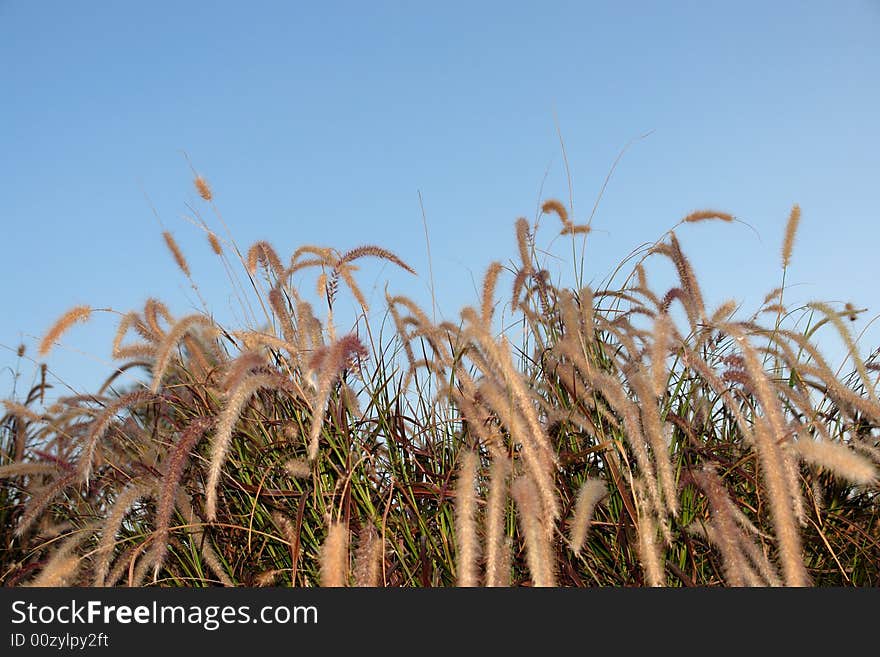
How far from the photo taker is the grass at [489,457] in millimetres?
2264

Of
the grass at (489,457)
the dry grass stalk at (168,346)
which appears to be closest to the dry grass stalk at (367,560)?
the grass at (489,457)

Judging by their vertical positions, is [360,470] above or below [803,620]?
above

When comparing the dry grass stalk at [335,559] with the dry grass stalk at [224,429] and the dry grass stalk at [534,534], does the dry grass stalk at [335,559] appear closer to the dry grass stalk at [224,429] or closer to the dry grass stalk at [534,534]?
the dry grass stalk at [224,429]

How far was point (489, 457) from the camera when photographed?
2.72 m

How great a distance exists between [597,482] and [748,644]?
574 mm

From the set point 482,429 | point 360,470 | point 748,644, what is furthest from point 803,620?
point 360,470

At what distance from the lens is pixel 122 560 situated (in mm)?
2604

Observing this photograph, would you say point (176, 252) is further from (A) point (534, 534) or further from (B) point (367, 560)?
(A) point (534, 534)

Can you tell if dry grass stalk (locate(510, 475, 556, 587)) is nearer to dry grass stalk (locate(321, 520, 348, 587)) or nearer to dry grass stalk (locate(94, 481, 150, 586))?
dry grass stalk (locate(321, 520, 348, 587))

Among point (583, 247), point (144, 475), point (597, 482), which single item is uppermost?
point (583, 247)

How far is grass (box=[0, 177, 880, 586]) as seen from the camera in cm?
226

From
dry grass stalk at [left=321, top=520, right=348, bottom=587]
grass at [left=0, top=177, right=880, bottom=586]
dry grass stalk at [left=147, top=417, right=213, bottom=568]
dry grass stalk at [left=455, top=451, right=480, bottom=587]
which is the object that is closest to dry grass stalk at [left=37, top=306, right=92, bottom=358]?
grass at [left=0, top=177, right=880, bottom=586]

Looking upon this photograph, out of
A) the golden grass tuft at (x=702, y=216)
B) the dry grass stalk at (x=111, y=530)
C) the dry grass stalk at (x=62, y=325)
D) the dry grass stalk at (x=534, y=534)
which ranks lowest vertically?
the dry grass stalk at (x=534, y=534)

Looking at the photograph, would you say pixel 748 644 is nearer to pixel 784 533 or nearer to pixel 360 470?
pixel 784 533
